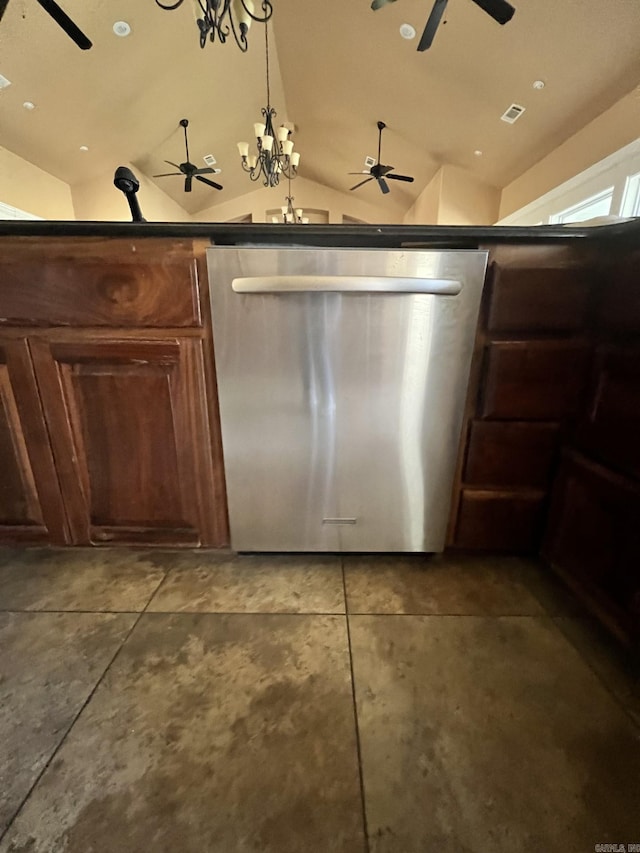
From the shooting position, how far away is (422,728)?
645 millimetres

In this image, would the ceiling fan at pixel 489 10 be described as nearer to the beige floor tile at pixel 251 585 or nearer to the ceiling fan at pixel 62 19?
the ceiling fan at pixel 62 19

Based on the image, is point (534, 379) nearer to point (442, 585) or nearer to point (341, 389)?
point (341, 389)

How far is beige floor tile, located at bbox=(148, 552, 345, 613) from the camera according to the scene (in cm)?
92

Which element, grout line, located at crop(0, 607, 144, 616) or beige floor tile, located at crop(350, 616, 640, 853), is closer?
beige floor tile, located at crop(350, 616, 640, 853)

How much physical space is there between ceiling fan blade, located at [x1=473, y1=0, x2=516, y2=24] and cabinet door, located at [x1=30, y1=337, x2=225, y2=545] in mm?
2172

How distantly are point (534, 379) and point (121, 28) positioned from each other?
162 inches

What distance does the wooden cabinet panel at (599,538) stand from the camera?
2.46ft

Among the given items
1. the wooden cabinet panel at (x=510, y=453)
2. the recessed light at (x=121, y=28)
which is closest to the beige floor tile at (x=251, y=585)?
the wooden cabinet panel at (x=510, y=453)

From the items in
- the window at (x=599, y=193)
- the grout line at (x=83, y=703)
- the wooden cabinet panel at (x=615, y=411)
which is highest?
the window at (x=599, y=193)

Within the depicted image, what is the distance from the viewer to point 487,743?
0.62 metres

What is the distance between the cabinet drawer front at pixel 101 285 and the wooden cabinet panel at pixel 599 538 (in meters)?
1.01

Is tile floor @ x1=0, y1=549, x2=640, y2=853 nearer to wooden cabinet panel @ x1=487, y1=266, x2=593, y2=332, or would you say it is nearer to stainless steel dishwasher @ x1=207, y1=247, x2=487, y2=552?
stainless steel dishwasher @ x1=207, y1=247, x2=487, y2=552

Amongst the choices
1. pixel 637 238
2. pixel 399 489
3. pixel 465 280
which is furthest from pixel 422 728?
pixel 637 238

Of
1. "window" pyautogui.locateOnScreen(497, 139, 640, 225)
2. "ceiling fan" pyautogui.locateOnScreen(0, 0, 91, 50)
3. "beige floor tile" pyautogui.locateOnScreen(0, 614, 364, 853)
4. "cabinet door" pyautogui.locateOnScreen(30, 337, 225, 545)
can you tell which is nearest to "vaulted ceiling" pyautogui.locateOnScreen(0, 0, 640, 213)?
"window" pyautogui.locateOnScreen(497, 139, 640, 225)
